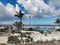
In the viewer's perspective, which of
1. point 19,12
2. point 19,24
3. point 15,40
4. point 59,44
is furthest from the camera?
point 19,12

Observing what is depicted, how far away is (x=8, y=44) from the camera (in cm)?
4422

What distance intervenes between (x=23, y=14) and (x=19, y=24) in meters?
14.8

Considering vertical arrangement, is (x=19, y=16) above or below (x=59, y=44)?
above

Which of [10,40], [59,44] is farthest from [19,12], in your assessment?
[59,44]

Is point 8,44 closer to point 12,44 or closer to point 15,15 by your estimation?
point 12,44

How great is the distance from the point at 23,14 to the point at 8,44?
165ft

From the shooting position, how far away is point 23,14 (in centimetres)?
9362

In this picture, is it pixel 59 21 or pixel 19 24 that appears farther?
pixel 59 21

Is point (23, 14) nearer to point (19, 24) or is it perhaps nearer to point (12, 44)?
point (19, 24)

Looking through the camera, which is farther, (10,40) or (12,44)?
(10,40)

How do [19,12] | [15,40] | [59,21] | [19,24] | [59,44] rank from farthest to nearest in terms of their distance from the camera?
[59,21]
[19,12]
[19,24]
[15,40]
[59,44]

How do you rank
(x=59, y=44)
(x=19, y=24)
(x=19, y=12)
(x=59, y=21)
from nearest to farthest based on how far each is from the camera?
(x=59, y=44) → (x=19, y=24) → (x=19, y=12) → (x=59, y=21)

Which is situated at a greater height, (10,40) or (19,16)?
(19,16)

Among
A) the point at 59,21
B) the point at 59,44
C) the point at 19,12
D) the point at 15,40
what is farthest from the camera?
the point at 59,21
